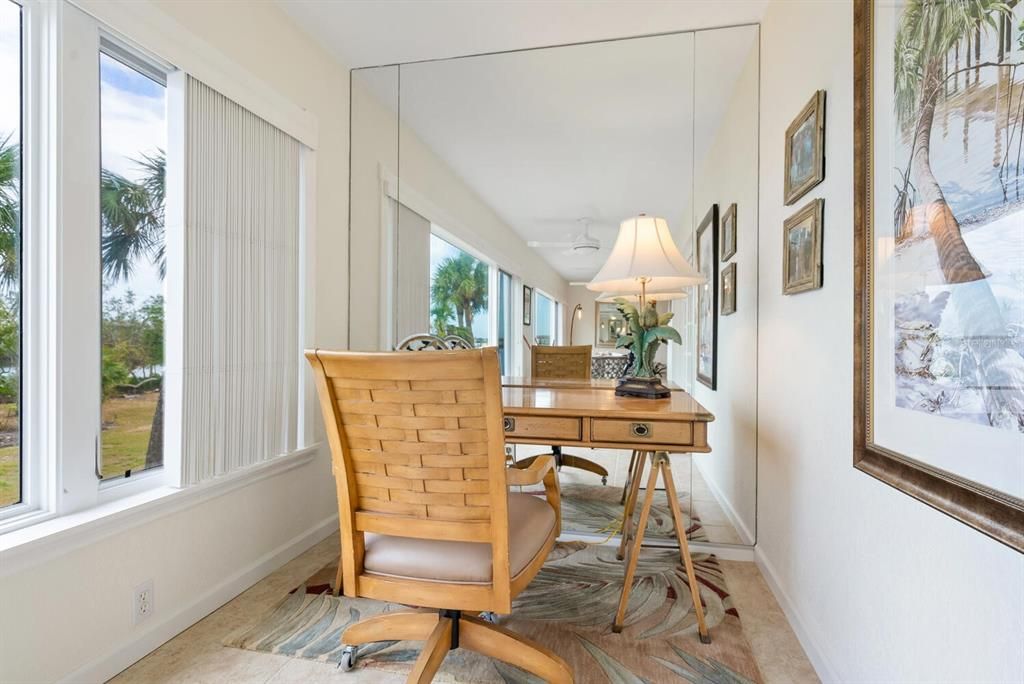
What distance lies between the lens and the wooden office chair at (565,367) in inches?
93.6

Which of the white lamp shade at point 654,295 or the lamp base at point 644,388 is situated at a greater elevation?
the white lamp shade at point 654,295

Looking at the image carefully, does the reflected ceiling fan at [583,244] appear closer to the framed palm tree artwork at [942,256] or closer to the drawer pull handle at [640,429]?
the drawer pull handle at [640,429]

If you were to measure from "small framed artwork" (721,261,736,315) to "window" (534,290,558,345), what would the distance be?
916mm

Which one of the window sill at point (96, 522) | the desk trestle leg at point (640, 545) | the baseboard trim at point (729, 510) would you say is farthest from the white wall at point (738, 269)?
the window sill at point (96, 522)

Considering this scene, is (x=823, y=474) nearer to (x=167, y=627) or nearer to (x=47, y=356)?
(x=167, y=627)

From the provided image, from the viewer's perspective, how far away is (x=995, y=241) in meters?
0.75

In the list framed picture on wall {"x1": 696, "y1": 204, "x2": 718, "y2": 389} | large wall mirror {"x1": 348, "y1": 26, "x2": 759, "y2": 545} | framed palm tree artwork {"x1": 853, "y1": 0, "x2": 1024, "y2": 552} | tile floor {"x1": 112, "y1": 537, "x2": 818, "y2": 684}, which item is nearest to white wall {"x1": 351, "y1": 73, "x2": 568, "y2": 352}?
large wall mirror {"x1": 348, "y1": 26, "x2": 759, "y2": 545}

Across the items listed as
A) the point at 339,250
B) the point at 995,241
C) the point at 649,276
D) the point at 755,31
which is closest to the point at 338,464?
the point at 649,276

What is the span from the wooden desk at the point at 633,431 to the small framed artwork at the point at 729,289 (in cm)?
82

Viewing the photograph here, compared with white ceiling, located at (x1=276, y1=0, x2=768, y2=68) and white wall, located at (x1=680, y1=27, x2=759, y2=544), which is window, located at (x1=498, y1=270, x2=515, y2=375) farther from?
white ceiling, located at (x1=276, y1=0, x2=768, y2=68)

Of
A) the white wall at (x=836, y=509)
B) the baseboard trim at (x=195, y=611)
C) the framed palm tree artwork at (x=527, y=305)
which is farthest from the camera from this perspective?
the framed palm tree artwork at (x=527, y=305)

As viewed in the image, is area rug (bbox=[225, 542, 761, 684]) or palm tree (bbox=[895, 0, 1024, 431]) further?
area rug (bbox=[225, 542, 761, 684])

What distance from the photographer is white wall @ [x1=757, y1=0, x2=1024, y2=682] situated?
33.2 inches

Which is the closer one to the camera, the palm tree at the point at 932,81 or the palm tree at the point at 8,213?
the palm tree at the point at 932,81
